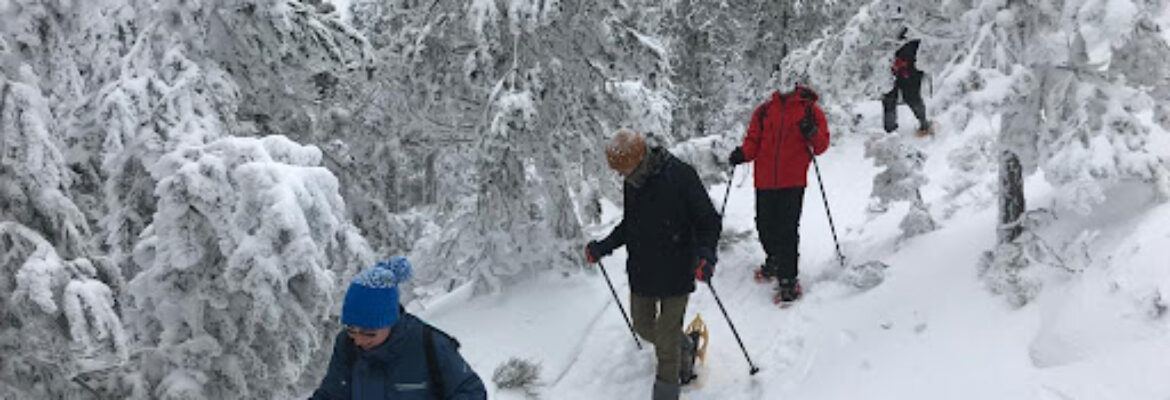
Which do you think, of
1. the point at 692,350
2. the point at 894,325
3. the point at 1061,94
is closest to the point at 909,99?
the point at 894,325

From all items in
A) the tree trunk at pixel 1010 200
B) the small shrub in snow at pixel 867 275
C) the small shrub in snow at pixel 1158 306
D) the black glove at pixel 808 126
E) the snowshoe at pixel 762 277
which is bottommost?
the snowshoe at pixel 762 277

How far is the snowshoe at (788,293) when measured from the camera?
307 inches

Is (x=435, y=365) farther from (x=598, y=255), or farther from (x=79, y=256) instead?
(x=79, y=256)

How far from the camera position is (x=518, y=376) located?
755 centimetres

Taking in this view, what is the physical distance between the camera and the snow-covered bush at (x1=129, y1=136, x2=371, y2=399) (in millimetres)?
5438

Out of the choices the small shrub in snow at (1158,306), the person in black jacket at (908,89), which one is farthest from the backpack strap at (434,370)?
the person in black jacket at (908,89)

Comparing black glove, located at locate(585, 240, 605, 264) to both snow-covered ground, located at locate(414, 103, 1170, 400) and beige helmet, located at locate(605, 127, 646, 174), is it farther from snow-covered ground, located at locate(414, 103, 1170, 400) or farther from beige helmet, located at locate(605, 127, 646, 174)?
snow-covered ground, located at locate(414, 103, 1170, 400)

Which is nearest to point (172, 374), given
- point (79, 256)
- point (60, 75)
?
point (79, 256)

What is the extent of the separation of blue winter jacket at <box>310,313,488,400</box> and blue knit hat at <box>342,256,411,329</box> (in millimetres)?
108

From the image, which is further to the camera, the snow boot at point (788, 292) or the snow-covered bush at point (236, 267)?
the snow boot at point (788, 292)

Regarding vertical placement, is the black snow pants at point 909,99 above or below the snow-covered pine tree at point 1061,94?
below

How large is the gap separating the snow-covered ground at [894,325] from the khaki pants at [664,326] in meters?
0.59

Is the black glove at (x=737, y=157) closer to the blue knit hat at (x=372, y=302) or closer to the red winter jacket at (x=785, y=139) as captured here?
the red winter jacket at (x=785, y=139)

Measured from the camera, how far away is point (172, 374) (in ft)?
20.2
